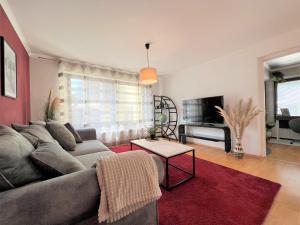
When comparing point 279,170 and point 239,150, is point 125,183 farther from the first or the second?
point 239,150

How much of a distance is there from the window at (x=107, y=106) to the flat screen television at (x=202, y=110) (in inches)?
51.1

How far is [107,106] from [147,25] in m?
2.41

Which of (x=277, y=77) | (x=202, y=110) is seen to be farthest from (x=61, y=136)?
(x=277, y=77)

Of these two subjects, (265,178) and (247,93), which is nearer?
(265,178)

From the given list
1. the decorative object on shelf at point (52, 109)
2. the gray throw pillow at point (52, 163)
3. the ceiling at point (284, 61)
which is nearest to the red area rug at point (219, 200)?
the gray throw pillow at point (52, 163)

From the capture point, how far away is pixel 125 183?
0.85 meters

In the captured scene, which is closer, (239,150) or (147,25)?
(147,25)

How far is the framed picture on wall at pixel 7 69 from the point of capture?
62.3 inches

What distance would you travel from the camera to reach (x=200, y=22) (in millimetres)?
1984

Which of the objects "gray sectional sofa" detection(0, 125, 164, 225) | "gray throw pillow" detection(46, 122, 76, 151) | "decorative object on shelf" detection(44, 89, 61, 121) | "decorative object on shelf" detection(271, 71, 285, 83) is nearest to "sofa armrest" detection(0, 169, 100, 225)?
"gray sectional sofa" detection(0, 125, 164, 225)

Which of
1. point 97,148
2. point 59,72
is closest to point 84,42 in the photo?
point 59,72

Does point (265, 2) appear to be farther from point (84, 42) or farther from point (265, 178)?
point (84, 42)

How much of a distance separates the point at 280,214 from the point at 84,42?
3441 millimetres

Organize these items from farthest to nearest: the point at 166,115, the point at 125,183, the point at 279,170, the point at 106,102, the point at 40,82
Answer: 1. the point at 166,115
2. the point at 106,102
3. the point at 40,82
4. the point at 279,170
5. the point at 125,183
